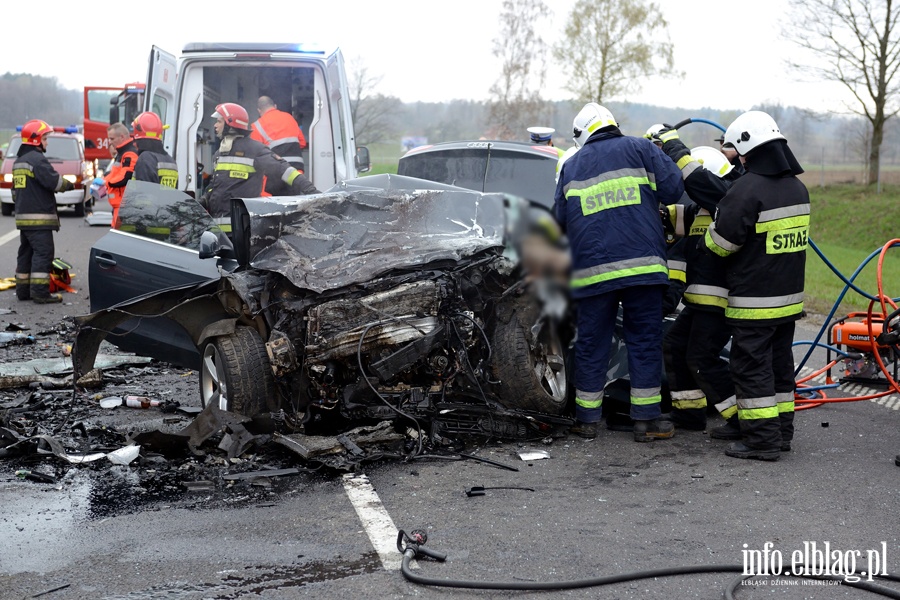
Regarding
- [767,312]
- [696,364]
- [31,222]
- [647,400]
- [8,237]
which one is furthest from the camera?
[8,237]

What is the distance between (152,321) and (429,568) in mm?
3137

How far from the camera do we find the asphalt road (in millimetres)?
3449

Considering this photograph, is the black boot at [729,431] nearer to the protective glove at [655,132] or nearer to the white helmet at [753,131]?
the white helmet at [753,131]

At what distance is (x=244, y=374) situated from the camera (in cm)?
499

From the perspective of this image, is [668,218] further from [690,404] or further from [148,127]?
[148,127]

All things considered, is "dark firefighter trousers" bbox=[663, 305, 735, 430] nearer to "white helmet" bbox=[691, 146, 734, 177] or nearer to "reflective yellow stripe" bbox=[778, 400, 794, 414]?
"reflective yellow stripe" bbox=[778, 400, 794, 414]

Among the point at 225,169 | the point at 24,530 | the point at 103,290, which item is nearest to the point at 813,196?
the point at 225,169

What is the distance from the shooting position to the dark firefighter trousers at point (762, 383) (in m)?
5.09

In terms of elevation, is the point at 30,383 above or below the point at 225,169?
below

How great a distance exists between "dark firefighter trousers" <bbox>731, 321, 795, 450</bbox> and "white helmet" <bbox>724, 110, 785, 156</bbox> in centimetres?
104

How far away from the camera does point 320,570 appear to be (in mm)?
3549

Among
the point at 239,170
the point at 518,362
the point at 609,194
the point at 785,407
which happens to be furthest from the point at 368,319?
the point at 239,170

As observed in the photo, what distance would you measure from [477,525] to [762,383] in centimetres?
208

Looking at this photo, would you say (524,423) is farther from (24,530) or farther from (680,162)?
(24,530)
